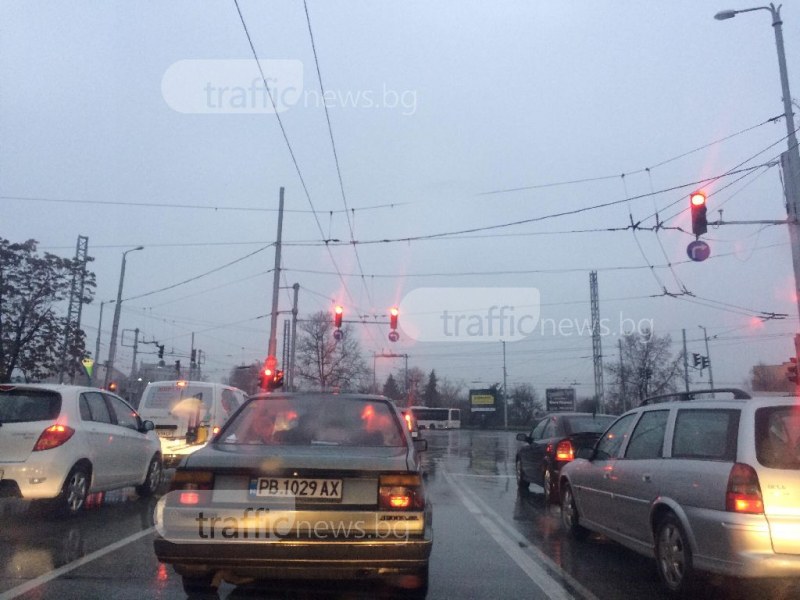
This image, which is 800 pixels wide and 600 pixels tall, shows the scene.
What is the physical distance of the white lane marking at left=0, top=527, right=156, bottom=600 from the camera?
5.10 meters

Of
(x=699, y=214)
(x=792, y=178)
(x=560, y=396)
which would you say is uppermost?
(x=792, y=178)

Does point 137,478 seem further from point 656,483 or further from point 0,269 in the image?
point 0,269

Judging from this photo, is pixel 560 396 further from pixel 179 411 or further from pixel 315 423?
pixel 315 423

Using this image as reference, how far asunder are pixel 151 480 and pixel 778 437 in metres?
8.82

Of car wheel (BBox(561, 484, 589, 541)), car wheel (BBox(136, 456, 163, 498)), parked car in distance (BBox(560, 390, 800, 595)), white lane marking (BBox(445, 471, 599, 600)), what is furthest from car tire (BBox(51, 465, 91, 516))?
parked car in distance (BBox(560, 390, 800, 595))

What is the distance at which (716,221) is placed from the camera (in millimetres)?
15133

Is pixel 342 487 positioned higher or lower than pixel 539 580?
higher

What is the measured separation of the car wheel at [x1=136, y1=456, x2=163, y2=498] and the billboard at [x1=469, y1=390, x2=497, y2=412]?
2913 inches

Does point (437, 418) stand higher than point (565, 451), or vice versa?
point (437, 418)

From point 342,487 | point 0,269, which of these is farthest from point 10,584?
point 0,269

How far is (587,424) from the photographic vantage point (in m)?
11.6

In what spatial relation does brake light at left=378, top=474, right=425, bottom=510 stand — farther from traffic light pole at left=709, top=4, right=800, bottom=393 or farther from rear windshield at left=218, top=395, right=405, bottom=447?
traffic light pole at left=709, top=4, right=800, bottom=393

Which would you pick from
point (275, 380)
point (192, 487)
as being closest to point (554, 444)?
point (192, 487)

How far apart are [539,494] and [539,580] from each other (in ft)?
23.0
